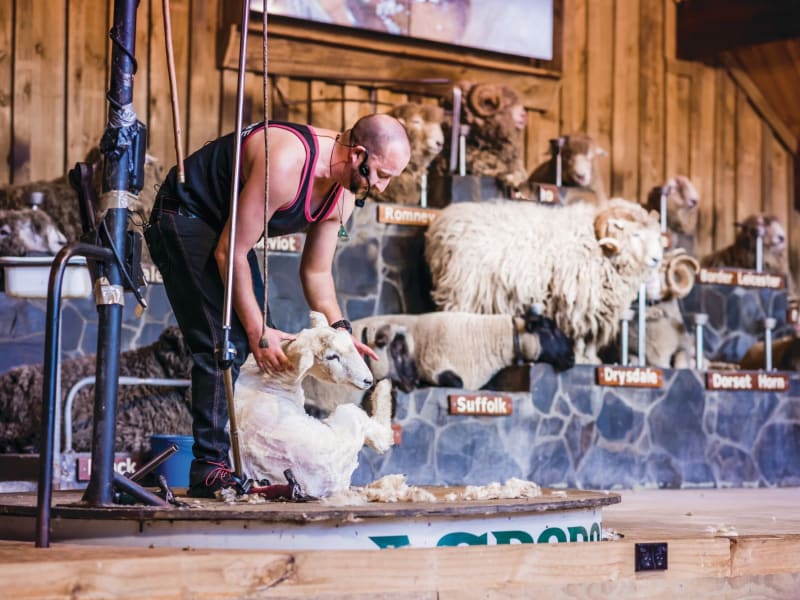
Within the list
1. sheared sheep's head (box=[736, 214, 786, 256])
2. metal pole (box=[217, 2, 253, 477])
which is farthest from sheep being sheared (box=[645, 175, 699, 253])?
metal pole (box=[217, 2, 253, 477])

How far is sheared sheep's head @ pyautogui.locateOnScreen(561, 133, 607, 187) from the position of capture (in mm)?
8812

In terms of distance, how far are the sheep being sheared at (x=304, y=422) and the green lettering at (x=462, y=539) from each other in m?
0.55

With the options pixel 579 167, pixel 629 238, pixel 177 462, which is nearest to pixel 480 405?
pixel 629 238

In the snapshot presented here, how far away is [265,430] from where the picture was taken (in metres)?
3.42

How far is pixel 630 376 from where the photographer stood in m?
7.15

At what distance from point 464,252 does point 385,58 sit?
227 cm

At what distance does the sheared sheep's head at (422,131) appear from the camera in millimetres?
7820

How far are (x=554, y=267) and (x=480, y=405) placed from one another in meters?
1.23

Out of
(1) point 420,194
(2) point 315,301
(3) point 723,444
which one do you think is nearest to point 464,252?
(1) point 420,194

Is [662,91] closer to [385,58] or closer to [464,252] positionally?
[385,58]

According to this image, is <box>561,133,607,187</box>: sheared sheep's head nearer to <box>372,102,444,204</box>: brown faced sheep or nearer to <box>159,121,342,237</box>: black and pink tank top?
<box>372,102,444,204</box>: brown faced sheep

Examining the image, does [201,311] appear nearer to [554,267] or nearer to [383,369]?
[383,369]

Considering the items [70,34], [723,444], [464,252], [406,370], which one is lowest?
[723,444]

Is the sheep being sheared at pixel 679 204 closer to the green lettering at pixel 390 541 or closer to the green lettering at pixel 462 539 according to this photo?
the green lettering at pixel 462 539
